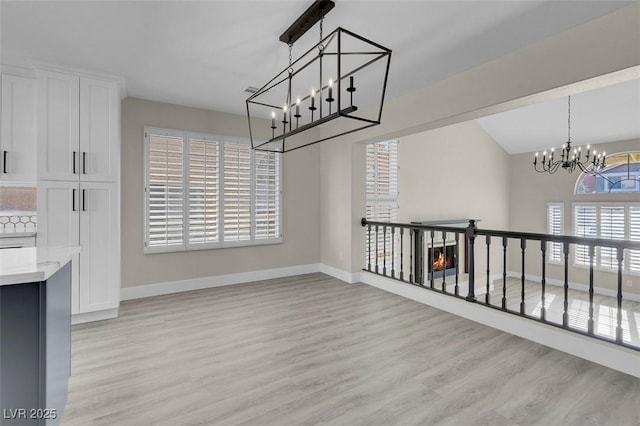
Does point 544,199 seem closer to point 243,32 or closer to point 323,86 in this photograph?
point 323,86

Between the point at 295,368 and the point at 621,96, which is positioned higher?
the point at 621,96

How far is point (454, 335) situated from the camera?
309 centimetres

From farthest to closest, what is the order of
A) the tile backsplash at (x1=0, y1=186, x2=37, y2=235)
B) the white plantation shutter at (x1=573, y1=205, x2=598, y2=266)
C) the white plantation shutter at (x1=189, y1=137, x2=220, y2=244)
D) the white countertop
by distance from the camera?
the white plantation shutter at (x1=573, y1=205, x2=598, y2=266), the white plantation shutter at (x1=189, y1=137, x2=220, y2=244), the tile backsplash at (x1=0, y1=186, x2=37, y2=235), the white countertop

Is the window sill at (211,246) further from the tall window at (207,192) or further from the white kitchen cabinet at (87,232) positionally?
the white kitchen cabinet at (87,232)

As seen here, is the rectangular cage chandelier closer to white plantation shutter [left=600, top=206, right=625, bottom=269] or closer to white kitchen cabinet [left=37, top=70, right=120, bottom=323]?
white kitchen cabinet [left=37, top=70, right=120, bottom=323]

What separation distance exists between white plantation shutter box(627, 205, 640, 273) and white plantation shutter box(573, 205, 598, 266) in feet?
1.80

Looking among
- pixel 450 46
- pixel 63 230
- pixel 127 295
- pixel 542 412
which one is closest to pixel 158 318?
pixel 127 295

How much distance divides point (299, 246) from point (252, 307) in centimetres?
191

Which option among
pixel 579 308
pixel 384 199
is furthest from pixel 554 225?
pixel 384 199

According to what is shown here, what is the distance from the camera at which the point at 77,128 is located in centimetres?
334

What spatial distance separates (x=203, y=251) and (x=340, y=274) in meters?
2.23

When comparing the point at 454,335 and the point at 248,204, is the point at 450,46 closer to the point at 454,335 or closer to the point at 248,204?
the point at 454,335

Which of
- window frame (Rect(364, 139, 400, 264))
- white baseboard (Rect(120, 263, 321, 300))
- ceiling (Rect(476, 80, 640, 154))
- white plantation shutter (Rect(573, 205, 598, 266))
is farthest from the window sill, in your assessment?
white plantation shutter (Rect(573, 205, 598, 266))

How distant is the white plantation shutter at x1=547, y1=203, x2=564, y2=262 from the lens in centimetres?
737
